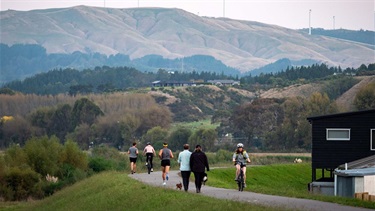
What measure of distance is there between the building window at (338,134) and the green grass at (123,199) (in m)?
13.8

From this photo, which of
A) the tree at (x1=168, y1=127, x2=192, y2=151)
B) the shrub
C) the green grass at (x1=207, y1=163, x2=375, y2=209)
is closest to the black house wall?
the green grass at (x1=207, y1=163, x2=375, y2=209)

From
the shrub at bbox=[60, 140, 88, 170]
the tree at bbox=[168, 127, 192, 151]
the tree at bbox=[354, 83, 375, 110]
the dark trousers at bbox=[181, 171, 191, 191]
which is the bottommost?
the tree at bbox=[168, 127, 192, 151]

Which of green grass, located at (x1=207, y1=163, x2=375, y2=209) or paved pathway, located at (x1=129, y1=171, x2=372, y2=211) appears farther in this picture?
green grass, located at (x1=207, y1=163, x2=375, y2=209)

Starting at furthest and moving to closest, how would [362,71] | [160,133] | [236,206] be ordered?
[362,71], [160,133], [236,206]

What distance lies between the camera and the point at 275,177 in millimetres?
66812

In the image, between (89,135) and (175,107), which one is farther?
(175,107)

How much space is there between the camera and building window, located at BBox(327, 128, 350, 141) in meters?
56.8

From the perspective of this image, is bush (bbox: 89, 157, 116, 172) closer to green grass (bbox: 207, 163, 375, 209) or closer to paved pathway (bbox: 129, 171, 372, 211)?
green grass (bbox: 207, 163, 375, 209)

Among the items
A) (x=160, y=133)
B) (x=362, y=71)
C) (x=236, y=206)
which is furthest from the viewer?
(x=362, y=71)

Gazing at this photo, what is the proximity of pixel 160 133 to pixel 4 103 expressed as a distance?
1898 inches

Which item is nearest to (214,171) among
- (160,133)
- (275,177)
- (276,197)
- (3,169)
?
(275,177)

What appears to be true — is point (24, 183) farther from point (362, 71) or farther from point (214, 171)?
point (362, 71)

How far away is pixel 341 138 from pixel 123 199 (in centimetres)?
2228

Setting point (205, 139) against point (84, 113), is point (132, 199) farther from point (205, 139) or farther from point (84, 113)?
point (84, 113)
